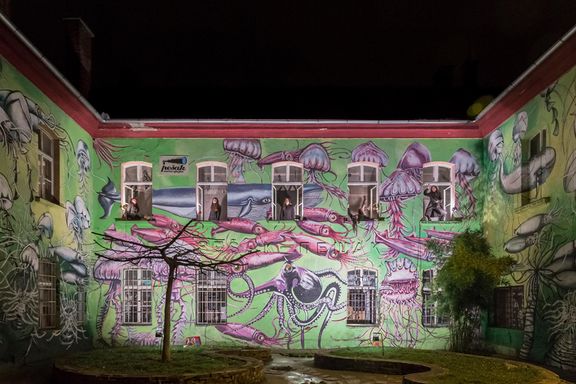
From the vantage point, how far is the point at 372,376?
13.6 m

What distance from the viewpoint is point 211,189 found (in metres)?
19.9

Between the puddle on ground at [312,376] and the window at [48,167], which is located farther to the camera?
the window at [48,167]

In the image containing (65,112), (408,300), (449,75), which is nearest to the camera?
(65,112)

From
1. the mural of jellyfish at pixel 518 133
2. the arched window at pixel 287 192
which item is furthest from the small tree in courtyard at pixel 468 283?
the arched window at pixel 287 192

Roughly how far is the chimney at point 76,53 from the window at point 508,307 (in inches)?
567

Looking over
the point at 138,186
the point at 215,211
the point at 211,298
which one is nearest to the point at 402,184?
the point at 215,211

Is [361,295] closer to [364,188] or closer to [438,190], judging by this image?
[364,188]

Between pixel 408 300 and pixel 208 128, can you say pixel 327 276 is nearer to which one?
pixel 408 300

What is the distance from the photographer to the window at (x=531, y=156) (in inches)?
620

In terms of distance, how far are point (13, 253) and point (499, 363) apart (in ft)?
35.2

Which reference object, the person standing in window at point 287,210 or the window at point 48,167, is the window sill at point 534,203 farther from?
the window at point 48,167

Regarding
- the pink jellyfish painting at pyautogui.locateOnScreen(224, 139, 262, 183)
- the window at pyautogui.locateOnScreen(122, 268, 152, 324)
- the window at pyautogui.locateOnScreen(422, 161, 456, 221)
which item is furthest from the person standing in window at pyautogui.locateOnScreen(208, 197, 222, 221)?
the window at pyautogui.locateOnScreen(422, 161, 456, 221)

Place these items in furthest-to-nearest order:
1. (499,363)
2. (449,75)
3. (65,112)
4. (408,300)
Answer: (449,75), (408,300), (65,112), (499,363)

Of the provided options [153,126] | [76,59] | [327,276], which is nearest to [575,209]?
[327,276]
